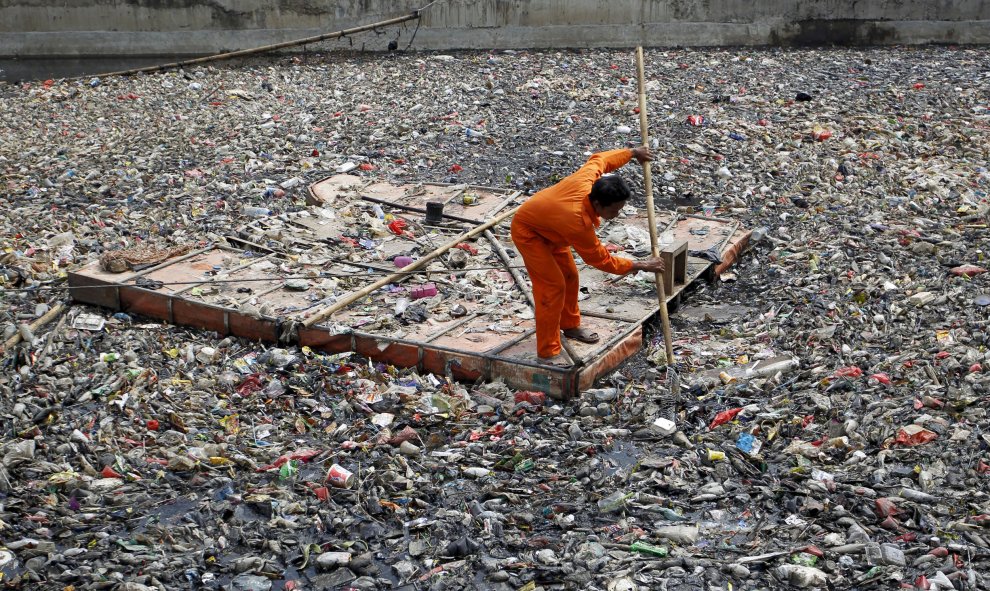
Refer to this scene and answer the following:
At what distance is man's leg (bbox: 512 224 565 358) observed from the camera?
5.75 m

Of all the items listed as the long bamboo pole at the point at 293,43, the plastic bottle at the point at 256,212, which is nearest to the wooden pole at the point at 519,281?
the plastic bottle at the point at 256,212

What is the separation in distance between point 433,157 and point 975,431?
22.4 feet

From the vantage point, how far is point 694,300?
730 centimetres

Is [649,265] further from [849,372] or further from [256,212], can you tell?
[256,212]

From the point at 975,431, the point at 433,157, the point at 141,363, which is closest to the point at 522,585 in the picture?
the point at 975,431

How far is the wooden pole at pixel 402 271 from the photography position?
643 centimetres

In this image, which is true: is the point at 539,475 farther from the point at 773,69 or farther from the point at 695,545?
the point at 773,69

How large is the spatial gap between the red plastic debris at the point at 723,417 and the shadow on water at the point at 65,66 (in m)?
13.8

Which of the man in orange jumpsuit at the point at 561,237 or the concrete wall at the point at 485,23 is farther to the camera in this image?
the concrete wall at the point at 485,23

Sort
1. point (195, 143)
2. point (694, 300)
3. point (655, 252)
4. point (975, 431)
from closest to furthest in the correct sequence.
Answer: point (975, 431) → point (655, 252) → point (694, 300) → point (195, 143)

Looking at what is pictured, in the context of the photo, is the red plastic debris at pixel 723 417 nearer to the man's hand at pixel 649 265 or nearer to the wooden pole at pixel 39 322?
the man's hand at pixel 649 265

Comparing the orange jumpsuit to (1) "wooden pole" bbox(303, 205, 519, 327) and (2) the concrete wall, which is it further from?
(2) the concrete wall

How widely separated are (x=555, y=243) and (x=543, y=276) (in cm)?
21

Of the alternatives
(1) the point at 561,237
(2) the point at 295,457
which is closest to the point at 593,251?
(1) the point at 561,237
